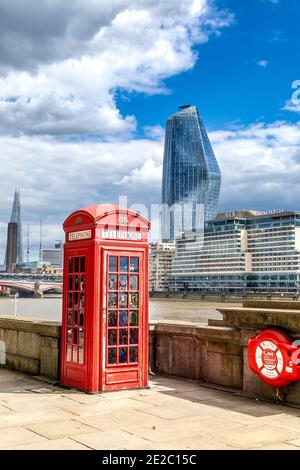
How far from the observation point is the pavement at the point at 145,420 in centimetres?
541

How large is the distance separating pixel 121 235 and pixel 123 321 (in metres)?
1.22

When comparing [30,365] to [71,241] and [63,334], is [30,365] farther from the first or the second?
[71,241]

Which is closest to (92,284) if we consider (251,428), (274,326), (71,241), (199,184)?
(71,241)

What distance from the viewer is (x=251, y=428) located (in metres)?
6.00

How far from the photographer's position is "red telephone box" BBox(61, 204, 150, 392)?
26.2 ft

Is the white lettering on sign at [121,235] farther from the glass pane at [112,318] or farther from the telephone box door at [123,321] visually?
the glass pane at [112,318]

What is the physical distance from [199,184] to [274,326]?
636 ft

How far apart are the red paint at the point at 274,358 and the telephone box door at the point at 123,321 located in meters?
1.71

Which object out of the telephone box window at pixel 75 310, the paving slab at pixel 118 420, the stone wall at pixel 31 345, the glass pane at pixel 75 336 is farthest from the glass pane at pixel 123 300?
the paving slab at pixel 118 420

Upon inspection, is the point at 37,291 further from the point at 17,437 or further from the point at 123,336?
the point at 17,437

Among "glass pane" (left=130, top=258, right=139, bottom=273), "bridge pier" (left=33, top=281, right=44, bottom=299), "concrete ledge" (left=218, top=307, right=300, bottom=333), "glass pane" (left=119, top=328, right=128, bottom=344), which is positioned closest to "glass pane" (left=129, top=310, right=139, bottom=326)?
"glass pane" (left=119, top=328, right=128, bottom=344)

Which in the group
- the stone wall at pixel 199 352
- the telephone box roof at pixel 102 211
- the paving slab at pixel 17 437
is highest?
the telephone box roof at pixel 102 211

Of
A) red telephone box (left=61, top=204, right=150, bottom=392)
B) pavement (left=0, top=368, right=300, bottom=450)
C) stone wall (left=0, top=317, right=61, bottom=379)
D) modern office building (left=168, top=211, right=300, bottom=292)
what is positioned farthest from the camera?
Result: modern office building (left=168, top=211, right=300, bottom=292)

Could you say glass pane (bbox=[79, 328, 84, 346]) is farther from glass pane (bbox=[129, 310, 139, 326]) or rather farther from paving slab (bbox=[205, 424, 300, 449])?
paving slab (bbox=[205, 424, 300, 449])
